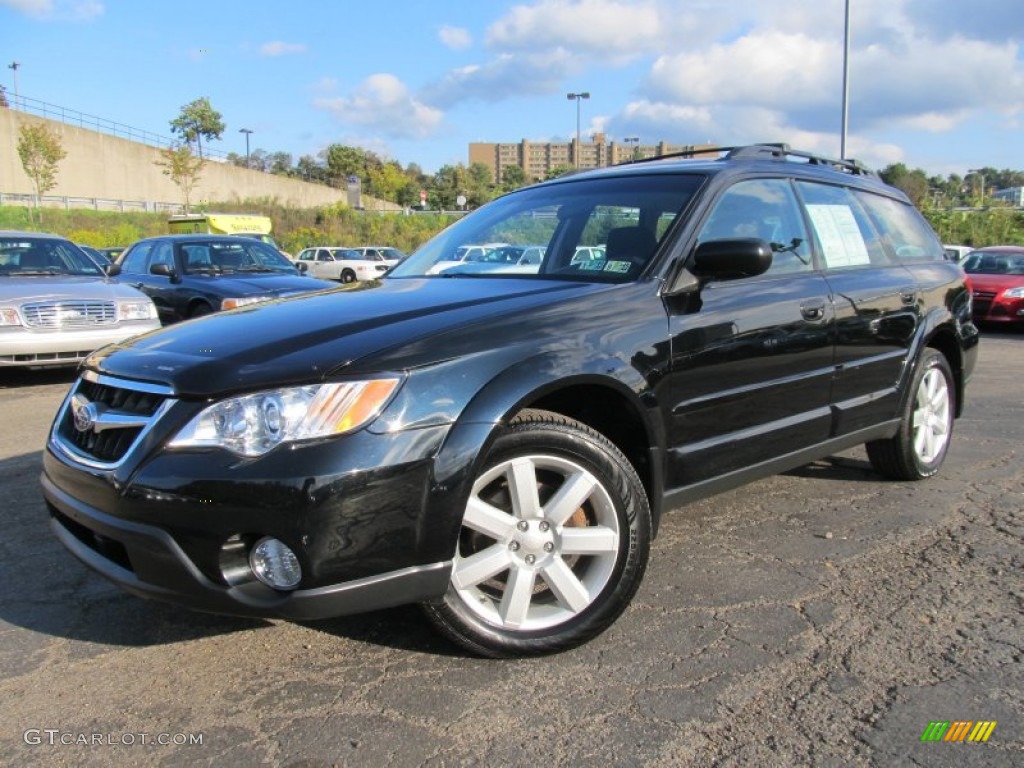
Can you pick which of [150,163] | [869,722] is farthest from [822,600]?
[150,163]

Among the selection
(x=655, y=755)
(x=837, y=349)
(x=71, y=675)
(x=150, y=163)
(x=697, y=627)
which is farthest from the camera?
(x=150, y=163)

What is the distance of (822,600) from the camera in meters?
3.14

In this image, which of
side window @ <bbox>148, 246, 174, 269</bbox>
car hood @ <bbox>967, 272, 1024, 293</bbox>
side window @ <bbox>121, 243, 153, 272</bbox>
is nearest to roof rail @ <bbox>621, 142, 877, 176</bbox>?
side window @ <bbox>148, 246, 174, 269</bbox>

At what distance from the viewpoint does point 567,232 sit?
3.68 m

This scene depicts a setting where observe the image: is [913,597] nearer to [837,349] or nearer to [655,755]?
[837,349]

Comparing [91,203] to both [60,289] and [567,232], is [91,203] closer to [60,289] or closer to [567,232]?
[60,289]

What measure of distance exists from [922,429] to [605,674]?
2.97 meters

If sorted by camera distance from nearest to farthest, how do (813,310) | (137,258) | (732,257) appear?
1. (732,257)
2. (813,310)
3. (137,258)

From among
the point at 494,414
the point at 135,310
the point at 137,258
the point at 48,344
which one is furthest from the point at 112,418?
the point at 137,258

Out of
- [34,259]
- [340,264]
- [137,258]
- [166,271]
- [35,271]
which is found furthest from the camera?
[340,264]

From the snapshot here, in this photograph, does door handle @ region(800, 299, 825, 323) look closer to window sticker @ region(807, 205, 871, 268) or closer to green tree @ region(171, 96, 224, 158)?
window sticker @ region(807, 205, 871, 268)

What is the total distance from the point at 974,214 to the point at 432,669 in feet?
126

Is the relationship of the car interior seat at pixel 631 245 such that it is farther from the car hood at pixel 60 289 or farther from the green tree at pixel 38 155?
the green tree at pixel 38 155

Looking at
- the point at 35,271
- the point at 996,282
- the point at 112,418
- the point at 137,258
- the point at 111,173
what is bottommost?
the point at 112,418
